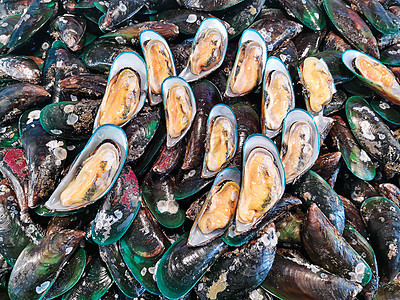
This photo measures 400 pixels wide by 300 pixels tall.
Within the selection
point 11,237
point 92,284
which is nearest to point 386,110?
point 92,284

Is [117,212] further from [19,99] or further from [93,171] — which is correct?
[19,99]

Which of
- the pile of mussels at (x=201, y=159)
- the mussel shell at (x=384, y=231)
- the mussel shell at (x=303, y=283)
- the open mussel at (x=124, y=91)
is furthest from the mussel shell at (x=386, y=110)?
the open mussel at (x=124, y=91)

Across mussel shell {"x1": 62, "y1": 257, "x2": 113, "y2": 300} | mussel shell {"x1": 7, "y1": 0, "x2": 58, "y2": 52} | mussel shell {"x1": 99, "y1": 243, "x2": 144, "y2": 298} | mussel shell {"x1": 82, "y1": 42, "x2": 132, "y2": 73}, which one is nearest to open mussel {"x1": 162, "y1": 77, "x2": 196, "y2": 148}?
mussel shell {"x1": 82, "y1": 42, "x2": 132, "y2": 73}

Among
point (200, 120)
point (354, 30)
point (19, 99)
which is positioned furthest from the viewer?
point (354, 30)

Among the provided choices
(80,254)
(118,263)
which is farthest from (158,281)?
(80,254)

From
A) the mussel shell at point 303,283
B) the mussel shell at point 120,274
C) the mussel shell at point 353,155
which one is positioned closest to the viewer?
the mussel shell at point 303,283

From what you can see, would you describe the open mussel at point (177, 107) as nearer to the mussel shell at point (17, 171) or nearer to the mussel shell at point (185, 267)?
the mussel shell at point (185, 267)

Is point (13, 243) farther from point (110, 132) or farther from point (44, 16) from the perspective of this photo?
point (44, 16)
